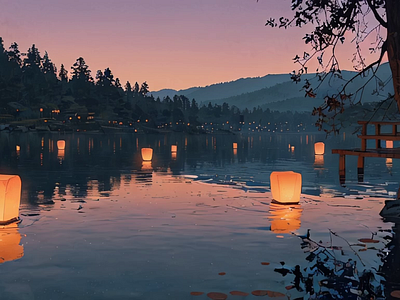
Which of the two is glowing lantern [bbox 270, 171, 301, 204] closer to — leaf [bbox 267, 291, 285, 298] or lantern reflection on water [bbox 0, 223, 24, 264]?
lantern reflection on water [bbox 0, 223, 24, 264]

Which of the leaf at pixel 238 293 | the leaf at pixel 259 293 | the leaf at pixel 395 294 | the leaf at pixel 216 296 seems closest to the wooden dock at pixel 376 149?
the leaf at pixel 395 294

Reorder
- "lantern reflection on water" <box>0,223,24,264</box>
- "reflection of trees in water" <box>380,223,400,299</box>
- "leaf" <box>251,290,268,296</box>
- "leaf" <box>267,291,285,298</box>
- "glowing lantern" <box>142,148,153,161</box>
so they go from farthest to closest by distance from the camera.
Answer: "glowing lantern" <box>142,148,153,161</box> → "lantern reflection on water" <box>0,223,24,264</box> → "reflection of trees in water" <box>380,223,400,299</box> → "leaf" <box>251,290,268,296</box> → "leaf" <box>267,291,285,298</box>

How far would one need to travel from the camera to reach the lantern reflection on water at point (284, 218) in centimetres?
1445

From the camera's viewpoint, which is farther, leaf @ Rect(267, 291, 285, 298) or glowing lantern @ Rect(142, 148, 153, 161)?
glowing lantern @ Rect(142, 148, 153, 161)

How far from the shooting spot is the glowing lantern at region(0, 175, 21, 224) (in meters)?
14.3

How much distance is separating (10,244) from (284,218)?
7.75 m

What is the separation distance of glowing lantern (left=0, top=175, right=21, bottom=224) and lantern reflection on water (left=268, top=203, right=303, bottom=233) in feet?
23.0

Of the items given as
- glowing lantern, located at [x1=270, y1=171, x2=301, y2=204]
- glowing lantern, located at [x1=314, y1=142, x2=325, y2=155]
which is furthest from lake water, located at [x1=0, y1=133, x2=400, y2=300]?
glowing lantern, located at [x1=314, y1=142, x2=325, y2=155]

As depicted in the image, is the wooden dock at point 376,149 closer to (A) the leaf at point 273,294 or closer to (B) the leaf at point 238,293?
(A) the leaf at point 273,294

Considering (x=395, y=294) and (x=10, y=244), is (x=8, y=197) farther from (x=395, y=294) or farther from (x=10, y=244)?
(x=395, y=294)

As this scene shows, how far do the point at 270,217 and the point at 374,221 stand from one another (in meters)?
2.97

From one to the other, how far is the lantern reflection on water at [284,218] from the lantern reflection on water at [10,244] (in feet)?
20.7

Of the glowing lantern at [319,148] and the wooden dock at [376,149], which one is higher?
the wooden dock at [376,149]

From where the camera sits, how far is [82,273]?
999 centimetres
